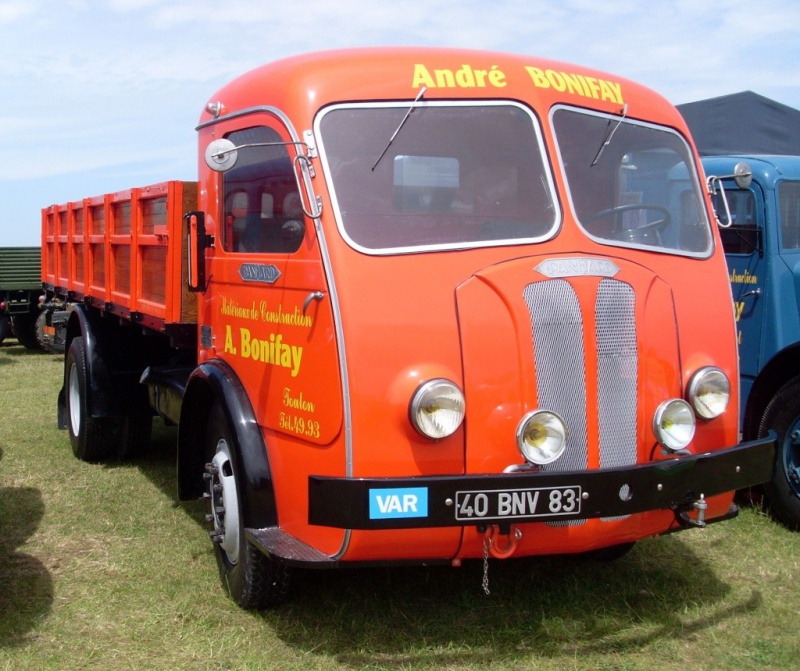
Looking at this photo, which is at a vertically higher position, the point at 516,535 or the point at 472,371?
the point at 472,371

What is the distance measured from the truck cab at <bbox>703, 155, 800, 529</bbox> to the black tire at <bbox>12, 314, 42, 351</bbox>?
12.9m

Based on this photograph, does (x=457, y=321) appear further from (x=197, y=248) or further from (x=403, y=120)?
(x=197, y=248)

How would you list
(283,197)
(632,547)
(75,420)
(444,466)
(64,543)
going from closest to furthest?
(444,466) → (283,197) → (632,547) → (64,543) → (75,420)

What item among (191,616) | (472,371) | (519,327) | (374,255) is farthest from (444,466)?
(191,616)

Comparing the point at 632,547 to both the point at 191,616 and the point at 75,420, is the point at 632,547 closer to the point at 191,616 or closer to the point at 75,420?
the point at 191,616

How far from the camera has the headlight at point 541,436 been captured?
11.3 feet

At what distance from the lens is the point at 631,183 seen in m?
4.22

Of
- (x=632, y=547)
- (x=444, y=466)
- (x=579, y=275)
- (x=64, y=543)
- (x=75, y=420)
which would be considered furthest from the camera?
(x=75, y=420)

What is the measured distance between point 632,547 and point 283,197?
2.51m

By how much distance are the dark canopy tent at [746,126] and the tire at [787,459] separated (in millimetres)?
3564

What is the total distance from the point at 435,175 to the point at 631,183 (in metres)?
0.95

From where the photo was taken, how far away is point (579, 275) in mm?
3664

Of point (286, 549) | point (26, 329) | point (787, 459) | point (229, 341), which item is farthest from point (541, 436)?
point (26, 329)

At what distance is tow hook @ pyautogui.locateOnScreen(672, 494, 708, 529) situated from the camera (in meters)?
3.71
